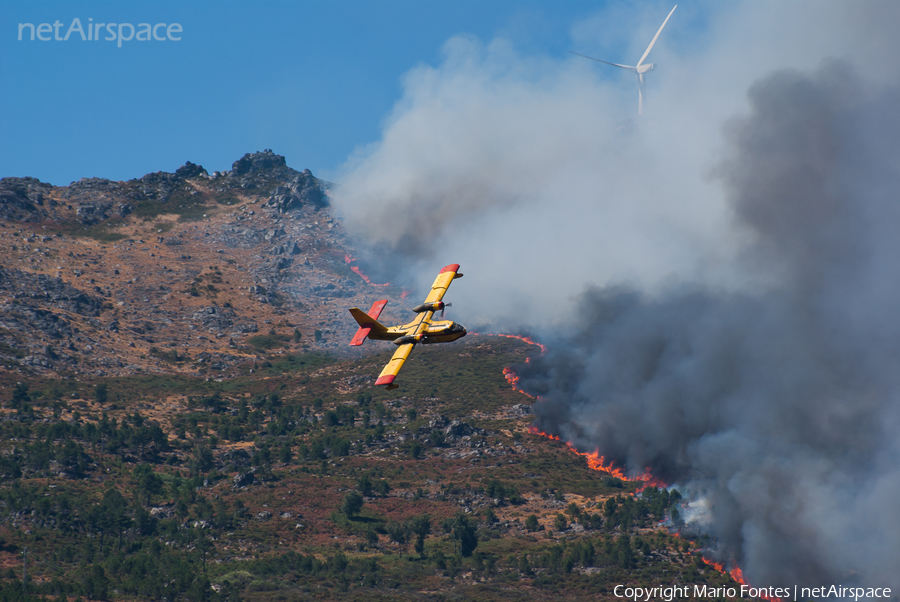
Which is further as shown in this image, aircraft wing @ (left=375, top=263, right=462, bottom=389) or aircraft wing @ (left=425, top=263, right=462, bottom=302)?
aircraft wing @ (left=425, top=263, right=462, bottom=302)

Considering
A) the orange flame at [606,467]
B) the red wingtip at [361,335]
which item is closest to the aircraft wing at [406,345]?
the red wingtip at [361,335]

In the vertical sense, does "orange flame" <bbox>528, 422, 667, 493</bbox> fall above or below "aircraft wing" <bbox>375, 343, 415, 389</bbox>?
above

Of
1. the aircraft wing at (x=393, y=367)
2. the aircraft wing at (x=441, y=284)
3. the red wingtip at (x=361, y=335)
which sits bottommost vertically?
the aircraft wing at (x=393, y=367)

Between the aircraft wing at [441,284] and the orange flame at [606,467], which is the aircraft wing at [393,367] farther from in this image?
the orange flame at [606,467]

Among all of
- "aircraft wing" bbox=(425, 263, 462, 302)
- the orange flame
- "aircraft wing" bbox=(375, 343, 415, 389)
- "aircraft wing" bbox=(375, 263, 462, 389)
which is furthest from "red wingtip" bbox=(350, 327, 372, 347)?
the orange flame

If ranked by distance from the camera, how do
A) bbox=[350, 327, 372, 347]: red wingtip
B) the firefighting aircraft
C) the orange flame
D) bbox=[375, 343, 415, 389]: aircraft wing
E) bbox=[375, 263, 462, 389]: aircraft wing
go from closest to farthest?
bbox=[375, 343, 415, 389]: aircraft wing, bbox=[375, 263, 462, 389]: aircraft wing, the firefighting aircraft, bbox=[350, 327, 372, 347]: red wingtip, the orange flame

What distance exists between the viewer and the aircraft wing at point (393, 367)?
4225 inches

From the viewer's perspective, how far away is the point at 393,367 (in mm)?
109875

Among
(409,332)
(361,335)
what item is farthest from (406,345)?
(361,335)

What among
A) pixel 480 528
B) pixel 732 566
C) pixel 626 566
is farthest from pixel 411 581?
pixel 732 566

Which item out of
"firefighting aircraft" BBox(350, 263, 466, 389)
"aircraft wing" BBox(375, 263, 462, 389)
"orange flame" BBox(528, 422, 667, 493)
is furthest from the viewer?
"orange flame" BBox(528, 422, 667, 493)

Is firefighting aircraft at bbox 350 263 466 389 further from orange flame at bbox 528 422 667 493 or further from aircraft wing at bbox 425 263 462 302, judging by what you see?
orange flame at bbox 528 422 667 493

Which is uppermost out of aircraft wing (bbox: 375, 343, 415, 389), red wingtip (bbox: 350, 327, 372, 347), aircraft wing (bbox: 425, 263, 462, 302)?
aircraft wing (bbox: 425, 263, 462, 302)

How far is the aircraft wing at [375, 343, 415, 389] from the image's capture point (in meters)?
107
